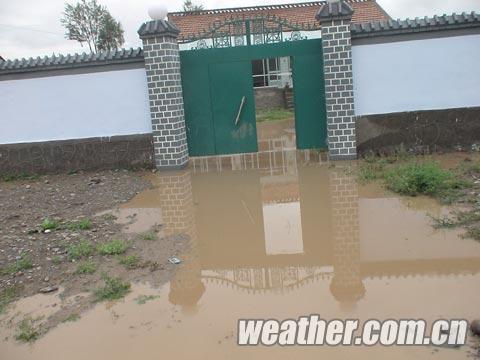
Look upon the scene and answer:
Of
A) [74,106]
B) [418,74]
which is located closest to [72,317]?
[74,106]

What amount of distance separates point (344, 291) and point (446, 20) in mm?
6230

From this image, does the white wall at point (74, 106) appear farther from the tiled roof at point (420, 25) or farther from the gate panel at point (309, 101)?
the tiled roof at point (420, 25)

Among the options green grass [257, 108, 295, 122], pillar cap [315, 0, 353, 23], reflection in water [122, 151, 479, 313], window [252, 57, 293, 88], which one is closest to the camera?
reflection in water [122, 151, 479, 313]

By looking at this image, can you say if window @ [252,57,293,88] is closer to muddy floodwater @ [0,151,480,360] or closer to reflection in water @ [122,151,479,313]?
reflection in water @ [122,151,479,313]

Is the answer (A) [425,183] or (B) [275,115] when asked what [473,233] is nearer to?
(A) [425,183]

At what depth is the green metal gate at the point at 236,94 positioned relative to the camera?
8.77 metres

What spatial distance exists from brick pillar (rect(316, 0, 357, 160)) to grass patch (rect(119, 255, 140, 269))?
4.77 m

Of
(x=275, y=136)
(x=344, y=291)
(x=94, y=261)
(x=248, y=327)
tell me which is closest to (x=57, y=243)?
(x=94, y=261)

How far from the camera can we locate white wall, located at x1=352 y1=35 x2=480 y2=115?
27.4 feet

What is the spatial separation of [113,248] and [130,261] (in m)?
0.39

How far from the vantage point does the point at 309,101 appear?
8883 millimetres

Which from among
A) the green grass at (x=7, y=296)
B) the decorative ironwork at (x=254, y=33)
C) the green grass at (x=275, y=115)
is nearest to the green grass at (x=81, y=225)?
the green grass at (x=7, y=296)

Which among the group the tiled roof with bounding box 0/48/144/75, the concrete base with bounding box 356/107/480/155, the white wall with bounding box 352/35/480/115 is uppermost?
the tiled roof with bounding box 0/48/144/75

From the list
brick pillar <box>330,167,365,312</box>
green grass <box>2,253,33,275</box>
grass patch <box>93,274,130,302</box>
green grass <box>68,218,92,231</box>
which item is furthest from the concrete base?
green grass <box>2,253,33,275</box>
